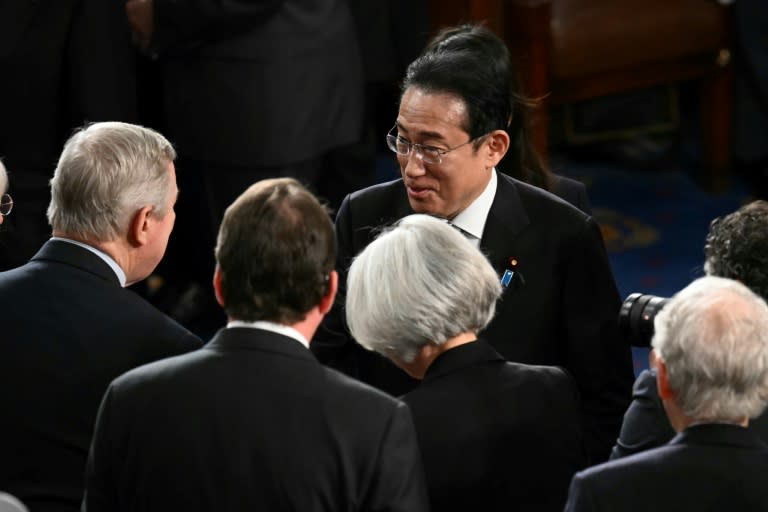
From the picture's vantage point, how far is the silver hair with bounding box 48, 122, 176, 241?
8.85 ft

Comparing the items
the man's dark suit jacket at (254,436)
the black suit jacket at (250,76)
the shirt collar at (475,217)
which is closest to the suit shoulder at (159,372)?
the man's dark suit jacket at (254,436)

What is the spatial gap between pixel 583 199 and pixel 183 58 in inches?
69.0

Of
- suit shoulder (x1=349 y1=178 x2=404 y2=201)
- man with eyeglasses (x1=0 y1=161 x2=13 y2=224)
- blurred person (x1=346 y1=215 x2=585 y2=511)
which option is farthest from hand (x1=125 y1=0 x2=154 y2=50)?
blurred person (x1=346 y1=215 x2=585 y2=511)

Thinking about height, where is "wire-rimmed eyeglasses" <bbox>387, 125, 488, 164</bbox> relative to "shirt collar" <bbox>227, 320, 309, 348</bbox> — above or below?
above

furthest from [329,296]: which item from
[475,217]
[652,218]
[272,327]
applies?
[652,218]

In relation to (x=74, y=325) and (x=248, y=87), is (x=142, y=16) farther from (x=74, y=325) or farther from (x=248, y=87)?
(x=74, y=325)

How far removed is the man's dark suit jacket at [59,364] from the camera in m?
2.52

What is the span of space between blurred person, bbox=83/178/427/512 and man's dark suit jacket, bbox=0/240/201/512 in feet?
1.09

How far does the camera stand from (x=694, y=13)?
5.96 m

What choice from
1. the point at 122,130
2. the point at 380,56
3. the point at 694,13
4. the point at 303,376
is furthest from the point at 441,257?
the point at 694,13

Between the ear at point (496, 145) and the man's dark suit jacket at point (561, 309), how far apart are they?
9 centimetres

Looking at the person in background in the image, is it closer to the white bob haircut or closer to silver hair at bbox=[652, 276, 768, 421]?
the white bob haircut

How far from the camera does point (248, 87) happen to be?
15.3 feet

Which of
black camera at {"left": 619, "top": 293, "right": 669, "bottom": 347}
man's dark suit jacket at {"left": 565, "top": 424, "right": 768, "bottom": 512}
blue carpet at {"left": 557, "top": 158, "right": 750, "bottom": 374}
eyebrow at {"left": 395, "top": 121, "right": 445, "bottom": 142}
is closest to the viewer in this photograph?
man's dark suit jacket at {"left": 565, "top": 424, "right": 768, "bottom": 512}
